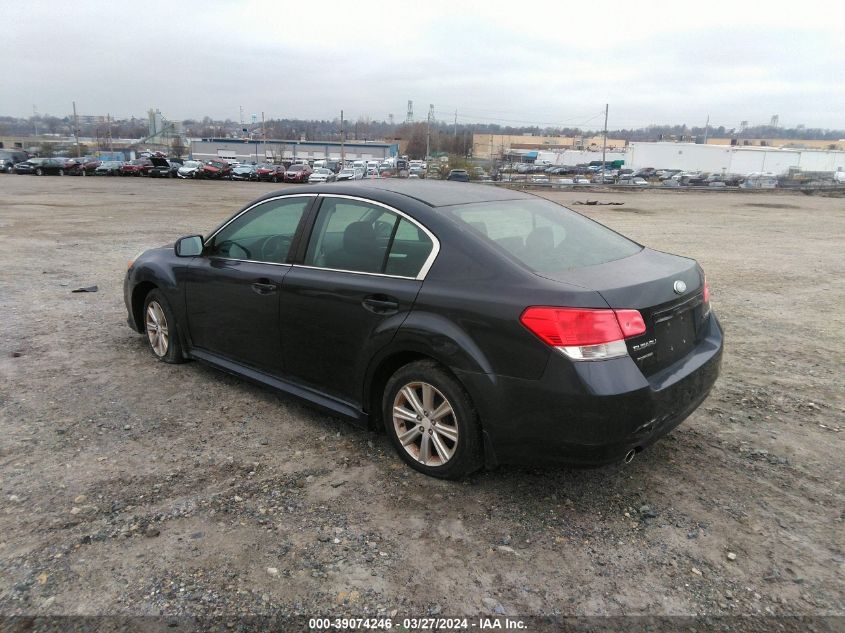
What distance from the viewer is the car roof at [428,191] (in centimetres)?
389

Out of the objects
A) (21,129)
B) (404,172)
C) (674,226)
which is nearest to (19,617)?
(674,226)

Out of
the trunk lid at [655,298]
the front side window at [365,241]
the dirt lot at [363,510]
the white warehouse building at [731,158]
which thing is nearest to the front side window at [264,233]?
the front side window at [365,241]

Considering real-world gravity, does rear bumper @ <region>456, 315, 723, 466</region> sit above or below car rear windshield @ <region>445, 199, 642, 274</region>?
below

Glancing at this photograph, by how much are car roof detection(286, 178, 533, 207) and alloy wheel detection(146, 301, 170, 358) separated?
6.22 feet

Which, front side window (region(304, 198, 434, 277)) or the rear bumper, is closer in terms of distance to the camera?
the rear bumper

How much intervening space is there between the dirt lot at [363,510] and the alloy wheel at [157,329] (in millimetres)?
145

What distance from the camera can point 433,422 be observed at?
348 cm

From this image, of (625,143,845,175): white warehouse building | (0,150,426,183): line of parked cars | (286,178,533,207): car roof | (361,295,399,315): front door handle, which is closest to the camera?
(361,295,399,315): front door handle

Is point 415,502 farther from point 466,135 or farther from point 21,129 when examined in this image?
point 21,129

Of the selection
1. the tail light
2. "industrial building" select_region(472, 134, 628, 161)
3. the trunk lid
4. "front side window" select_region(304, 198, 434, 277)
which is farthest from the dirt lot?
"industrial building" select_region(472, 134, 628, 161)

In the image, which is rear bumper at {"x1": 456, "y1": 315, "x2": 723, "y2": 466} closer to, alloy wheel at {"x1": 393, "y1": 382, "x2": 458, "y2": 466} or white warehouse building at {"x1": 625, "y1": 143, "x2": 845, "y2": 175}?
alloy wheel at {"x1": 393, "y1": 382, "x2": 458, "y2": 466}

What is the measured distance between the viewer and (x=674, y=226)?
19953 mm

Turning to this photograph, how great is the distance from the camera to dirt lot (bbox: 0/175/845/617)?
8.78 ft

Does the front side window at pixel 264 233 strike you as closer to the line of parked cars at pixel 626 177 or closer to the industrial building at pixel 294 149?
the line of parked cars at pixel 626 177
